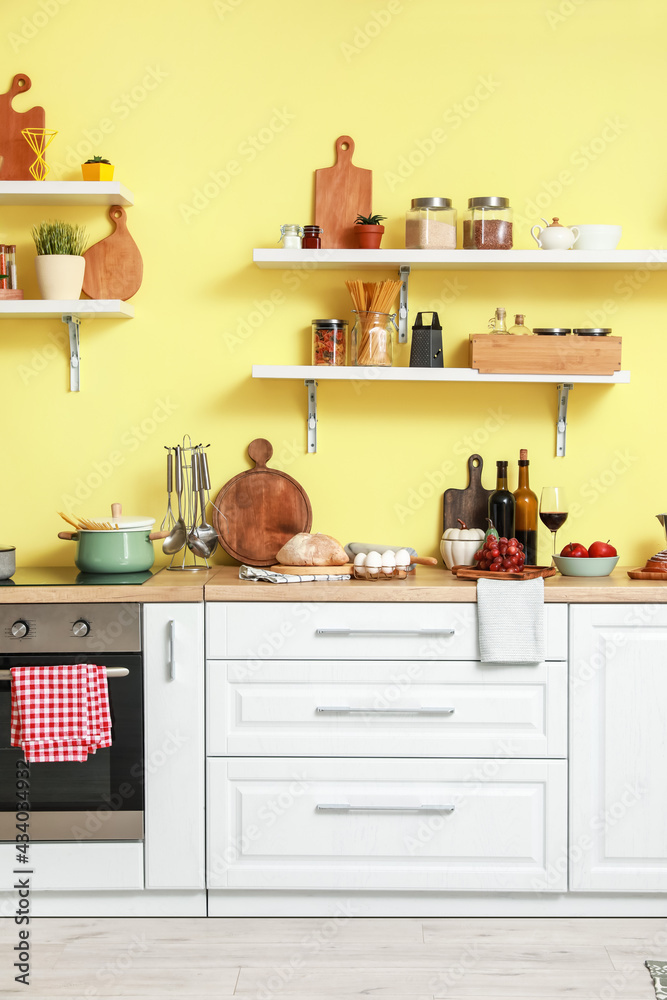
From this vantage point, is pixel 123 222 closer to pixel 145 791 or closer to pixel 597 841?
pixel 145 791

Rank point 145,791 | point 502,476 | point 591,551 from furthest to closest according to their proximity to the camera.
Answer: point 502,476, point 591,551, point 145,791

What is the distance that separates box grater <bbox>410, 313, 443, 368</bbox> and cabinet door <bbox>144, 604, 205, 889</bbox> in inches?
41.0

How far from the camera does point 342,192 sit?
2857mm

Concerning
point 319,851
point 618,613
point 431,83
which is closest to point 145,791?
point 319,851

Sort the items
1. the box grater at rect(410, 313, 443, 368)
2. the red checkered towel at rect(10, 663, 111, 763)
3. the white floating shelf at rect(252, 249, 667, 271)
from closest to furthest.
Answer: the red checkered towel at rect(10, 663, 111, 763) → the white floating shelf at rect(252, 249, 667, 271) → the box grater at rect(410, 313, 443, 368)

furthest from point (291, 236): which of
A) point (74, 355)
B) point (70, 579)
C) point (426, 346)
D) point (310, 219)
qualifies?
point (70, 579)

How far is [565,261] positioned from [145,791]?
6.26 ft

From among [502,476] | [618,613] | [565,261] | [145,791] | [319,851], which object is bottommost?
[319,851]

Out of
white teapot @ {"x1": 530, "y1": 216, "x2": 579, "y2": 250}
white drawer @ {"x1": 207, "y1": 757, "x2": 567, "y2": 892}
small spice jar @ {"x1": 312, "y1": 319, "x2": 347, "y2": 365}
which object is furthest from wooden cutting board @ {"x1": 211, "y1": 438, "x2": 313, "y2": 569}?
white teapot @ {"x1": 530, "y1": 216, "x2": 579, "y2": 250}

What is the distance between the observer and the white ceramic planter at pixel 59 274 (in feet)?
8.94

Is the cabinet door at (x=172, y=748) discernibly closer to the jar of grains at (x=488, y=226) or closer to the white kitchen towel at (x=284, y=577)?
the white kitchen towel at (x=284, y=577)

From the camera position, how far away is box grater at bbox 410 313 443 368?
109 inches

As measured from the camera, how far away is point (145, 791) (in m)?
2.41

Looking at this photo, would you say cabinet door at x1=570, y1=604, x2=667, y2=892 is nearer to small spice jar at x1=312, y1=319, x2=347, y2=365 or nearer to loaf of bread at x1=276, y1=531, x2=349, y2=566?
loaf of bread at x1=276, y1=531, x2=349, y2=566
